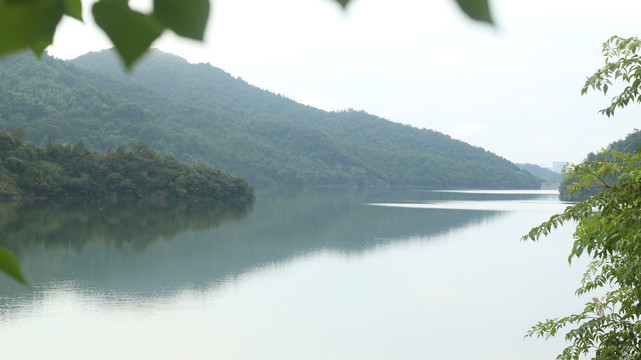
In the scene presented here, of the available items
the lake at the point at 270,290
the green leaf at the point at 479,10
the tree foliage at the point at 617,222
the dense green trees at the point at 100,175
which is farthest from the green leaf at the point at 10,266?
the dense green trees at the point at 100,175

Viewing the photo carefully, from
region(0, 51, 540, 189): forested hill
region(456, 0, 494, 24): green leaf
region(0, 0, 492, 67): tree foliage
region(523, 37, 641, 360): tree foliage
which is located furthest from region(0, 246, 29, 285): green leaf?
region(0, 51, 540, 189): forested hill

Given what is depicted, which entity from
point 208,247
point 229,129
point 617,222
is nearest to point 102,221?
point 208,247

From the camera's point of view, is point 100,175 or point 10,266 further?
point 100,175

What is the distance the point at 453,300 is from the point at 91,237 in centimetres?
1506

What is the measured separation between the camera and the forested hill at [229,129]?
236ft

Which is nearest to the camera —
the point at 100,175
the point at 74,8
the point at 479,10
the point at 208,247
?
the point at 479,10

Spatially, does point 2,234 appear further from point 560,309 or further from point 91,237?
point 560,309

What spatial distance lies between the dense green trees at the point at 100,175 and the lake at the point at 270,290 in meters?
6.60

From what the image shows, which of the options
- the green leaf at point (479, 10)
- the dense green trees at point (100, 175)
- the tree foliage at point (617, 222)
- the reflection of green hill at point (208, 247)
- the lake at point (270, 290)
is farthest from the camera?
the dense green trees at point (100, 175)

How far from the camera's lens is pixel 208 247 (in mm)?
23422

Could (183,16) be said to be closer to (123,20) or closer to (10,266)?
(123,20)

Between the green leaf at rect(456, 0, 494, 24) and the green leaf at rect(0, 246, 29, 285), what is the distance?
35cm

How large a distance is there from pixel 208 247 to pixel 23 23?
2363 cm

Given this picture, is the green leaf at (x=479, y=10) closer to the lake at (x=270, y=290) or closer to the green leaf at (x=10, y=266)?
the green leaf at (x=10, y=266)
